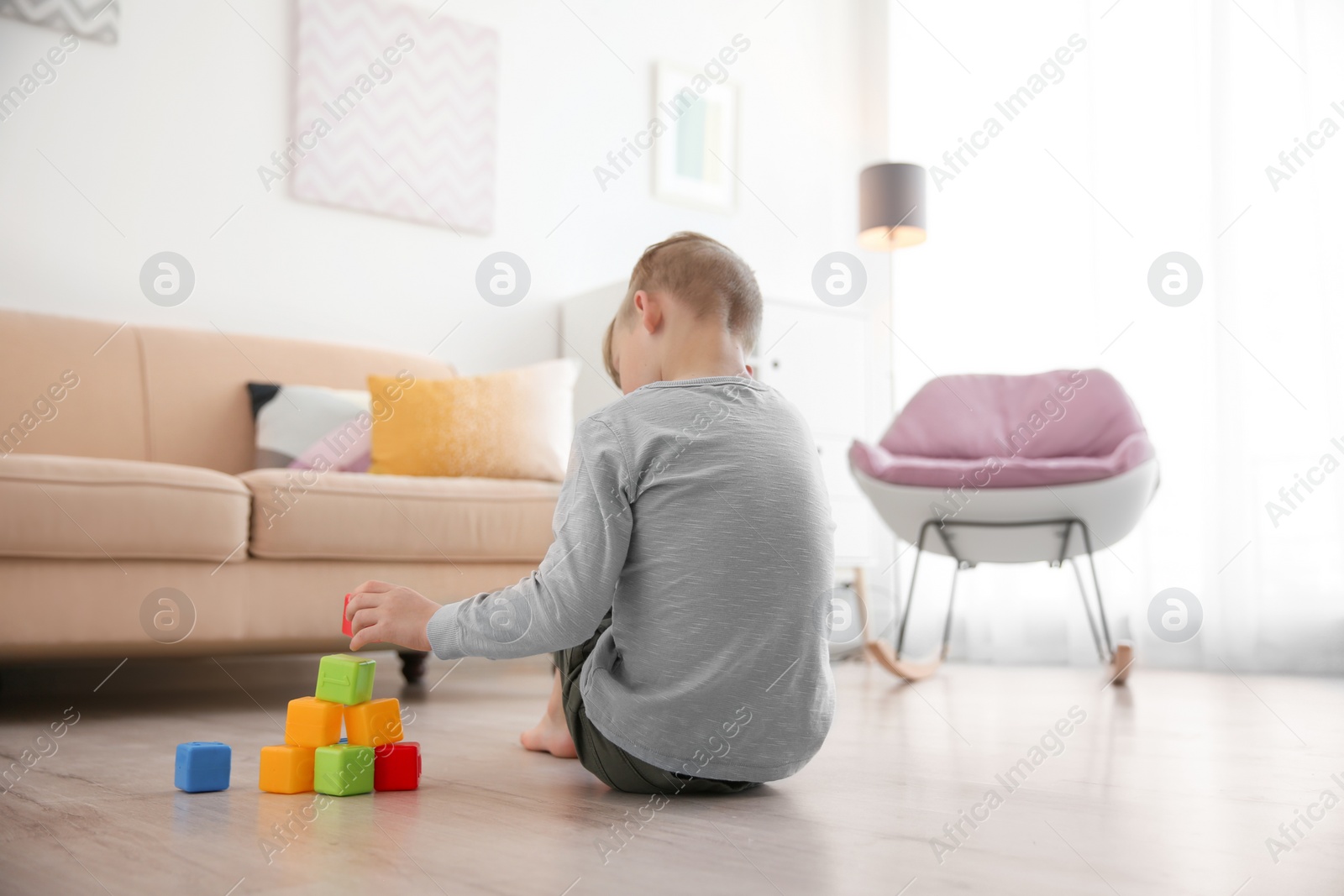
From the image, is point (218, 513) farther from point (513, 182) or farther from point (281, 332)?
point (513, 182)

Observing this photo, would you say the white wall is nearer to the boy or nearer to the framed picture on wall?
the framed picture on wall

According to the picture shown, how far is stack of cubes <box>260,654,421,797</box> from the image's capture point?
1.12 m

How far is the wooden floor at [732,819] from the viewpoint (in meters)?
0.81

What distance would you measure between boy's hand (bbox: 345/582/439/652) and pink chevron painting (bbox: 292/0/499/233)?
7.16 feet

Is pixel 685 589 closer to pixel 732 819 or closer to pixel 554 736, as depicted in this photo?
pixel 732 819

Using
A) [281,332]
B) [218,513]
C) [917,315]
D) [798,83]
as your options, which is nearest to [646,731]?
[218,513]

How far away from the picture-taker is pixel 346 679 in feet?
3.74

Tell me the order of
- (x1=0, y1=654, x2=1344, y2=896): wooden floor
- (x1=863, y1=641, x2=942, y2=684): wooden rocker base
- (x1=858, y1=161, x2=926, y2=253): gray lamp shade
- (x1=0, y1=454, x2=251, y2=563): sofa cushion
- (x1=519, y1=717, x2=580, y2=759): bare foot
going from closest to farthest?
(x1=0, y1=654, x2=1344, y2=896): wooden floor
(x1=519, y1=717, x2=580, y2=759): bare foot
(x1=0, y1=454, x2=251, y2=563): sofa cushion
(x1=863, y1=641, x2=942, y2=684): wooden rocker base
(x1=858, y1=161, x2=926, y2=253): gray lamp shade

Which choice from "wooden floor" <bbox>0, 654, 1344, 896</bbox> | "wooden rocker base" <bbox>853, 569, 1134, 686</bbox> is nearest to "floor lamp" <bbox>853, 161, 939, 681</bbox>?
"wooden rocker base" <bbox>853, 569, 1134, 686</bbox>

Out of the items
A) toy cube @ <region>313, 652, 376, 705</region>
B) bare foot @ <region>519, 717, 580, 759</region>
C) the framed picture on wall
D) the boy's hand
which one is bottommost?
bare foot @ <region>519, 717, 580, 759</region>

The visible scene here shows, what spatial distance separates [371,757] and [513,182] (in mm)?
2501

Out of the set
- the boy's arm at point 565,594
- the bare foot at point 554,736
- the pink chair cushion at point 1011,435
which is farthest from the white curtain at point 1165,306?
the boy's arm at point 565,594

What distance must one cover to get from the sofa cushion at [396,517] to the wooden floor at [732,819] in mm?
347

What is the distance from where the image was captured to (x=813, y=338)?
125 inches
